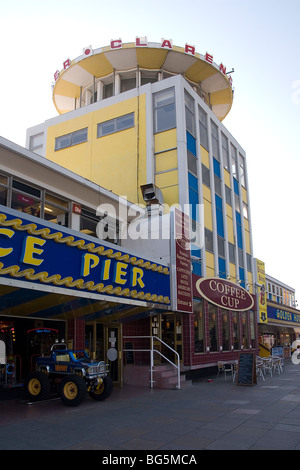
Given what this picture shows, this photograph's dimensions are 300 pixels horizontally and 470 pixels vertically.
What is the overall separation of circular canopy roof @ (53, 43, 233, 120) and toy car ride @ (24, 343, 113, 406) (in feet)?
66.0

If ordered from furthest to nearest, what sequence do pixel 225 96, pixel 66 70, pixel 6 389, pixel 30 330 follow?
pixel 225 96, pixel 66 70, pixel 30 330, pixel 6 389

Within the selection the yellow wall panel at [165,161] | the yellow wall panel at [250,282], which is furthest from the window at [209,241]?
the yellow wall panel at [250,282]

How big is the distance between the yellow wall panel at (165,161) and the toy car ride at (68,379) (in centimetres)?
1220

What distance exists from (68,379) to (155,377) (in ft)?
17.7

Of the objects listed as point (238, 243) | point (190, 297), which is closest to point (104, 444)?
point (190, 297)

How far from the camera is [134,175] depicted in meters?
22.2

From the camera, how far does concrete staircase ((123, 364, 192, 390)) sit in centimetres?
1530

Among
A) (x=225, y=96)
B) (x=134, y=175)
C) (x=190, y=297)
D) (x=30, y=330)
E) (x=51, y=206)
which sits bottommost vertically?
(x=30, y=330)

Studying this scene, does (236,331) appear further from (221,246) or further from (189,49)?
Answer: (189,49)

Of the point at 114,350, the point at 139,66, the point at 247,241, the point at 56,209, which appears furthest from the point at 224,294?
the point at 139,66

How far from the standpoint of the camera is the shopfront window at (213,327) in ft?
67.7

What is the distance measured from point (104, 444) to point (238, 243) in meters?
21.8

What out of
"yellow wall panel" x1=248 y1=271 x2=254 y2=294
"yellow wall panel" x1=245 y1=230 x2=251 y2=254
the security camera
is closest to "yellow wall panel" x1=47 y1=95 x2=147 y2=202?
the security camera
